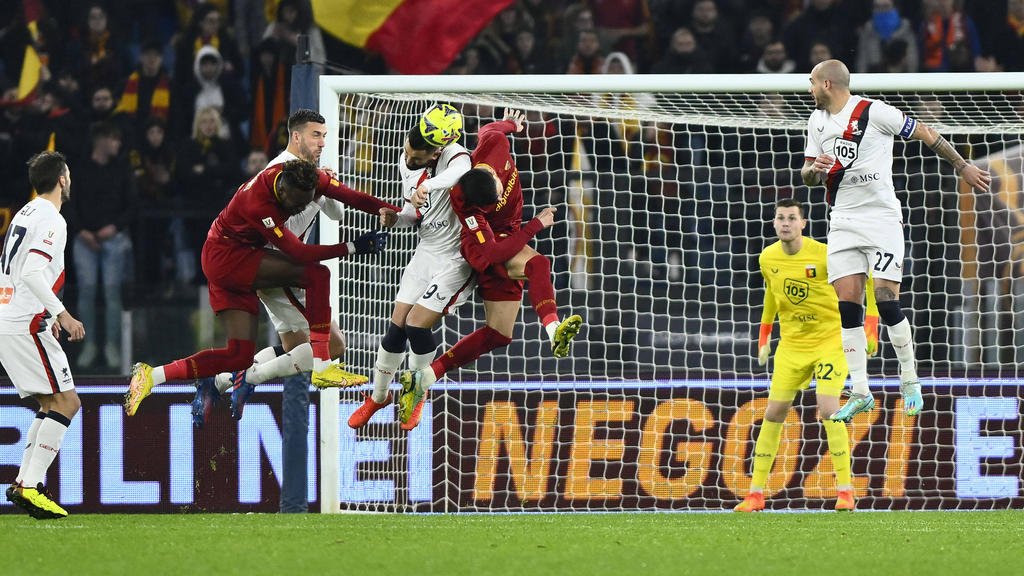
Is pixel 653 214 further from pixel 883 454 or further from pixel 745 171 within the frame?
pixel 883 454

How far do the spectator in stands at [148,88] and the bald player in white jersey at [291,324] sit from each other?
15.1 ft

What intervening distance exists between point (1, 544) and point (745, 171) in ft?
22.5

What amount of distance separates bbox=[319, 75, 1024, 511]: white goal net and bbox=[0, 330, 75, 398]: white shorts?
2.16 metres

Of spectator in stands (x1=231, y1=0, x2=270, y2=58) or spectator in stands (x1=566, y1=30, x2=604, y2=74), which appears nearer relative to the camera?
spectator in stands (x1=566, y1=30, x2=604, y2=74)

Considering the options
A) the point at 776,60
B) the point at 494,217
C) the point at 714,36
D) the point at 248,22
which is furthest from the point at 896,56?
the point at 248,22

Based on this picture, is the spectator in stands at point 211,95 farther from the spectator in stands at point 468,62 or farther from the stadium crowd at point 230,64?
the spectator in stands at point 468,62

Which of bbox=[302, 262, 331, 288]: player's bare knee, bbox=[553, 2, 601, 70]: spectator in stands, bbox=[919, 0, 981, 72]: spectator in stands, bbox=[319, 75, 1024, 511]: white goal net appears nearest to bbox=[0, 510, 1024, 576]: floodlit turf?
bbox=[302, 262, 331, 288]: player's bare knee

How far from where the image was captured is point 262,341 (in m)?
9.71

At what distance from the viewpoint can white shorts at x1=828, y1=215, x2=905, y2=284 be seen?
7645 mm

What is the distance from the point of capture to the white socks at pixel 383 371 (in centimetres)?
854

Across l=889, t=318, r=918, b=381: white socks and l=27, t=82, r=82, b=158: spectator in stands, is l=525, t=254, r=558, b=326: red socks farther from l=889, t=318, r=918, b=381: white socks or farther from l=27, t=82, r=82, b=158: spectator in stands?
l=27, t=82, r=82, b=158: spectator in stands

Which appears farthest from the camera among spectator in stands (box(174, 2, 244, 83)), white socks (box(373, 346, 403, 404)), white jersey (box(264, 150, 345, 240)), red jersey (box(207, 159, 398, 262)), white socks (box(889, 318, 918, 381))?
spectator in stands (box(174, 2, 244, 83))

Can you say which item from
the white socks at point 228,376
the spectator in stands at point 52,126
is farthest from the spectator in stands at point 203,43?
the white socks at point 228,376

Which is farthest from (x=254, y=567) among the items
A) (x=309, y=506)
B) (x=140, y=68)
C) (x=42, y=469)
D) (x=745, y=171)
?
(x=140, y=68)
